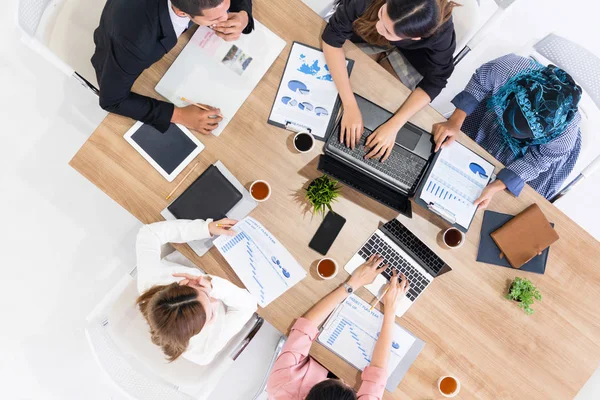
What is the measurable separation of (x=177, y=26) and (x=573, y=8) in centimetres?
236

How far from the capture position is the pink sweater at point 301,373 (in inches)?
60.8

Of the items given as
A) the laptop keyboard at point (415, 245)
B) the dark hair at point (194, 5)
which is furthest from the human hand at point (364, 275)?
the dark hair at point (194, 5)

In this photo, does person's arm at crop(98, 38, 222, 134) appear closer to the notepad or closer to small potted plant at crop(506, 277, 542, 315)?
the notepad

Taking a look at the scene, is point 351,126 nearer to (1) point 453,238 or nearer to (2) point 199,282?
(1) point 453,238

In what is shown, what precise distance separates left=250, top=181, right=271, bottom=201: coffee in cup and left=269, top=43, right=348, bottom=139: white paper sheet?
0.78 feet

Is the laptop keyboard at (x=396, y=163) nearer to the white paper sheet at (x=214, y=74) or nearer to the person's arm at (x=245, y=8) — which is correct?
the white paper sheet at (x=214, y=74)

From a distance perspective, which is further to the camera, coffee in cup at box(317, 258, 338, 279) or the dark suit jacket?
coffee in cup at box(317, 258, 338, 279)

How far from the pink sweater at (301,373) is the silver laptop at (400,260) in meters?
0.25

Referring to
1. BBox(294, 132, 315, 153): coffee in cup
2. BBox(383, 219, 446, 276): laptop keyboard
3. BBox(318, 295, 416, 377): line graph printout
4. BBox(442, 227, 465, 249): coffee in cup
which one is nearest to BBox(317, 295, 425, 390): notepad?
BBox(318, 295, 416, 377): line graph printout

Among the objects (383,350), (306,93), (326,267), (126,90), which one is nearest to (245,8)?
(306,93)

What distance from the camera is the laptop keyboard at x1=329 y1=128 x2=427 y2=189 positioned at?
1.55 metres

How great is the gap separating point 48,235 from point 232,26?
1.63 m

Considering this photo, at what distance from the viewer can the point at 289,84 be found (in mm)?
1596

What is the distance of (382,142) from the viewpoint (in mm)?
1545
